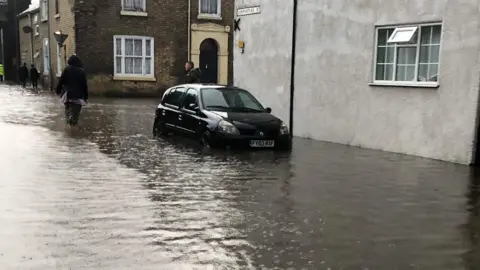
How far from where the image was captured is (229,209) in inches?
249

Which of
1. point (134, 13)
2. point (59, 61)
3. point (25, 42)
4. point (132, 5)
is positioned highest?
point (132, 5)

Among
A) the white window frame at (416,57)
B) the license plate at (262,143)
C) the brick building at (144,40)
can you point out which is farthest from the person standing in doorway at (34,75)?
the white window frame at (416,57)

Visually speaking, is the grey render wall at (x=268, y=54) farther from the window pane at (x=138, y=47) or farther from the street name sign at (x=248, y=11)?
the window pane at (x=138, y=47)

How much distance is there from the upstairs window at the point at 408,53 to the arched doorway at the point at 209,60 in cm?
1904

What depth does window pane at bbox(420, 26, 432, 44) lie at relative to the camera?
34.6ft

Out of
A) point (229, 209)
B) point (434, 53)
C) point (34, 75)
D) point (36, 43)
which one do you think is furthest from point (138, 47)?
point (229, 209)

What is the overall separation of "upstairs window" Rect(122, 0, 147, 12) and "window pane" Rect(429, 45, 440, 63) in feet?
67.7

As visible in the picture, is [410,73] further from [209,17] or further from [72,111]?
[209,17]

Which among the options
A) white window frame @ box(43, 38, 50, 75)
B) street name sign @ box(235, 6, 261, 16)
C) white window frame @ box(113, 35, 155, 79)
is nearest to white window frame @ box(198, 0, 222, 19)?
white window frame @ box(113, 35, 155, 79)

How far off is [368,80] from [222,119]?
142 inches

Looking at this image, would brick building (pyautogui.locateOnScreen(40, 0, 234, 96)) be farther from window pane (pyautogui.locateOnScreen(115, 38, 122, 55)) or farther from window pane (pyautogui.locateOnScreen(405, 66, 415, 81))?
window pane (pyautogui.locateOnScreen(405, 66, 415, 81))

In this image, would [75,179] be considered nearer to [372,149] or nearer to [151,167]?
[151,167]

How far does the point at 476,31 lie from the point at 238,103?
501 cm

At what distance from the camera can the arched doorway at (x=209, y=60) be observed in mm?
29891
